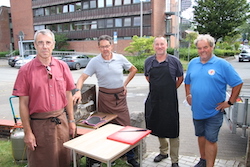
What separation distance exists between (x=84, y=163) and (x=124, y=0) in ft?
87.4

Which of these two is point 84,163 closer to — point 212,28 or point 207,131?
point 207,131

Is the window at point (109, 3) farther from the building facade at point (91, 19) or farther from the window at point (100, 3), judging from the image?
the window at point (100, 3)

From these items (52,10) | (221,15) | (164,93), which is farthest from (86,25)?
(164,93)

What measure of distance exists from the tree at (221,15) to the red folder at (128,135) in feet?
98.0

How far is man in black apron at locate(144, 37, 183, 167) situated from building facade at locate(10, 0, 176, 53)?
21.5 m

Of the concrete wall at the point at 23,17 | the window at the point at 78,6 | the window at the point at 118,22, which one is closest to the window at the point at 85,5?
the window at the point at 78,6

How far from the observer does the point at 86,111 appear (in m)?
3.69

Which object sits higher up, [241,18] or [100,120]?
[241,18]

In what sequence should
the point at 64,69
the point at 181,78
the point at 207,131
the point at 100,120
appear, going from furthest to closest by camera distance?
the point at 181,78 < the point at 100,120 < the point at 207,131 < the point at 64,69

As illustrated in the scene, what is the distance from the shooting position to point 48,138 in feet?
8.40

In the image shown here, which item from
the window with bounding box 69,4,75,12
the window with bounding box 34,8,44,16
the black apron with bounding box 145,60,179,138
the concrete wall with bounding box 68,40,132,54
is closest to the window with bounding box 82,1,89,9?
the window with bounding box 69,4,75,12

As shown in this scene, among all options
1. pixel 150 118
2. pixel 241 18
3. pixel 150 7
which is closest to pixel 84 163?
pixel 150 118

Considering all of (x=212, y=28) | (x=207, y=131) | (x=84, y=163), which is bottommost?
(x=84, y=163)

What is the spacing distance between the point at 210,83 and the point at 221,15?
3014 cm
